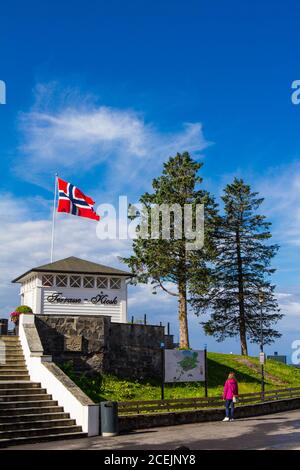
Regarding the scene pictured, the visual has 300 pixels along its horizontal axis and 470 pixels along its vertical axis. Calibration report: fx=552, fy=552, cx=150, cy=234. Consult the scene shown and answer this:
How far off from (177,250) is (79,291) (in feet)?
25.8

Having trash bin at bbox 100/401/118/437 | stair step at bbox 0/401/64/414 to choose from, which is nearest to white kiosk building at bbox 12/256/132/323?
stair step at bbox 0/401/64/414

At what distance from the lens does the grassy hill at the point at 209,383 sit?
22.6m

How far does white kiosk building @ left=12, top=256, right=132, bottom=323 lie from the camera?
101ft

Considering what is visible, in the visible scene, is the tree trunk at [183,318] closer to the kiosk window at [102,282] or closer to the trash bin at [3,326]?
the kiosk window at [102,282]

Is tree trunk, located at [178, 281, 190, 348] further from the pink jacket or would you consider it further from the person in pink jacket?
the pink jacket

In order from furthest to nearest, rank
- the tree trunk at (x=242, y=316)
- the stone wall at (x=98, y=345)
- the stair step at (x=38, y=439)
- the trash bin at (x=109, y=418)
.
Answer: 1. the tree trunk at (x=242, y=316)
2. the stone wall at (x=98, y=345)
3. the trash bin at (x=109, y=418)
4. the stair step at (x=38, y=439)

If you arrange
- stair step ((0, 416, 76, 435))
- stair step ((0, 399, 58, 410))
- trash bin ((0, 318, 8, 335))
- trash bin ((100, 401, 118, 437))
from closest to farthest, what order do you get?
stair step ((0, 416, 76, 435)) < trash bin ((100, 401, 118, 437)) < stair step ((0, 399, 58, 410)) < trash bin ((0, 318, 8, 335))

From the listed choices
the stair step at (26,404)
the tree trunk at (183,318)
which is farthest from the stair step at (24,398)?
the tree trunk at (183,318)

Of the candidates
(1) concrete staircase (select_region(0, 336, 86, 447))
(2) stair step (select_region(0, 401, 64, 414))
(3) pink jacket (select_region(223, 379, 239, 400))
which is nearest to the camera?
(1) concrete staircase (select_region(0, 336, 86, 447))

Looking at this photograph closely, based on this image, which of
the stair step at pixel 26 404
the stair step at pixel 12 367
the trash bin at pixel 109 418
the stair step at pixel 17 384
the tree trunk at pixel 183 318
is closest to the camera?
the trash bin at pixel 109 418

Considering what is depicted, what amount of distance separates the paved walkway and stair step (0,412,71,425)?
1.51 meters

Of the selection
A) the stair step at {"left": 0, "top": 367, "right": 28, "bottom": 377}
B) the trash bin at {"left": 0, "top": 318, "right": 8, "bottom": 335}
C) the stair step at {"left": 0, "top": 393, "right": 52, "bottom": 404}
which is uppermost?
the trash bin at {"left": 0, "top": 318, "right": 8, "bottom": 335}

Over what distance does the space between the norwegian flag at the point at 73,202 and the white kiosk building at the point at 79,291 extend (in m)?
3.26
